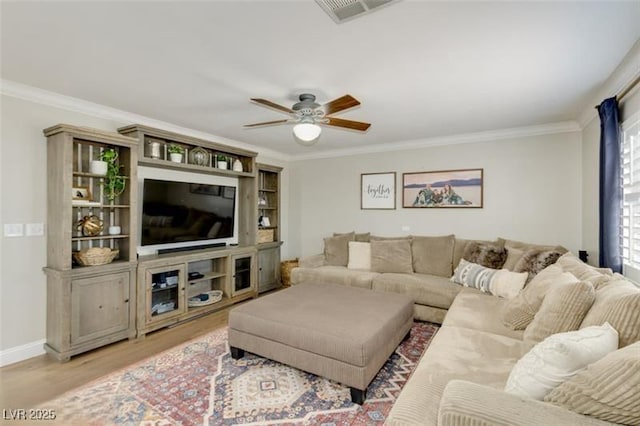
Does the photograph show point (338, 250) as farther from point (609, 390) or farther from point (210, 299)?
point (609, 390)

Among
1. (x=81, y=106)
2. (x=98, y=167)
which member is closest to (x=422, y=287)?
(x=98, y=167)

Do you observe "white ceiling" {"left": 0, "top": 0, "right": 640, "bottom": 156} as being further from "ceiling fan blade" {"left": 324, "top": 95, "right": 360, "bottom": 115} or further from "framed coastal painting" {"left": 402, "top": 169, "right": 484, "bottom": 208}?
"framed coastal painting" {"left": 402, "top": 169, "right": 484, "bottom": 208}

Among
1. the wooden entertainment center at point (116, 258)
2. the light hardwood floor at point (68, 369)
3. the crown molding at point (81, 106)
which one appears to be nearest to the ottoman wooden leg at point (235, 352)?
the light hardwood floor at point (68, 369)

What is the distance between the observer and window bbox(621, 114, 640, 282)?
2256 millimetres

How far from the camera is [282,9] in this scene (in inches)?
62.9

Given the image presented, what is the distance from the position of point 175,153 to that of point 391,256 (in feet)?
10.1

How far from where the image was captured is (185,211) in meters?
3.76

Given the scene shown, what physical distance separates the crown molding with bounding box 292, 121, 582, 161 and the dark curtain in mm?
1219

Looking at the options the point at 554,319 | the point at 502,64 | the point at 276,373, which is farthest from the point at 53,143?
the point at 554,319

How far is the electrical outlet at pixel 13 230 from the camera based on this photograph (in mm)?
2558

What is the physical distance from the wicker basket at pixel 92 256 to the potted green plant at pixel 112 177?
0.57 meters

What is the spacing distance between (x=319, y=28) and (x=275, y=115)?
1650mm

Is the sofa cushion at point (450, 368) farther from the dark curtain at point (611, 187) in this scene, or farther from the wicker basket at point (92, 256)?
the wicker basket at point (92, 256)

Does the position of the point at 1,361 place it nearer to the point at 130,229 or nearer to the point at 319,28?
the point at 130,229
